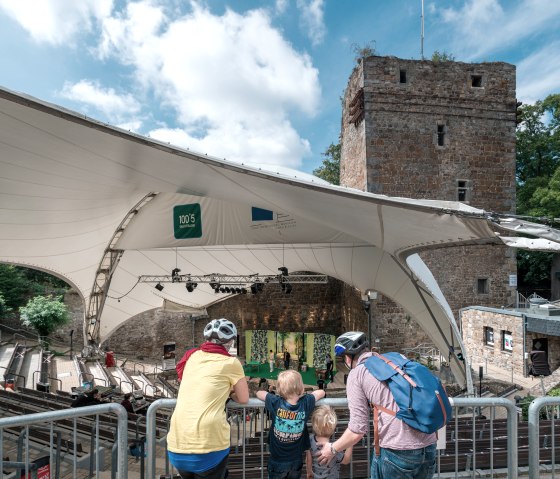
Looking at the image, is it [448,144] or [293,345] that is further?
[293,345]

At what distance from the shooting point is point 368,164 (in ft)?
47.1

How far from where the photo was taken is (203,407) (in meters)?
1.75

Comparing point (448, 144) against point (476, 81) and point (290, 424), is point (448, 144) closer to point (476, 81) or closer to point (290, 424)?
point (476, 81)

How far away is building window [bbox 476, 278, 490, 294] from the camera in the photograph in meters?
15.0

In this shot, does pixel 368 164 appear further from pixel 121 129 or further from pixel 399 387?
pixel 399 387

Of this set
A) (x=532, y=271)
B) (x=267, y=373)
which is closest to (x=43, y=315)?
(x=267, y=373)

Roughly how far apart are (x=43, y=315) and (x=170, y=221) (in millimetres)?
7676

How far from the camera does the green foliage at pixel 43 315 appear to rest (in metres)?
12.9

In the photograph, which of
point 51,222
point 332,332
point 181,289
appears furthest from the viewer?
point 332,332

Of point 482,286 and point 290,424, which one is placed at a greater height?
point 290,424

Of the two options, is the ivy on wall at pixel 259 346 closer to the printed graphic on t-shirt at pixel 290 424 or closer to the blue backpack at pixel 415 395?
the printed graphic on t-shirt at pixel 290 424

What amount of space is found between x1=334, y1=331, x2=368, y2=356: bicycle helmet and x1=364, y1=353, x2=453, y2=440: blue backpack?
0.15 m

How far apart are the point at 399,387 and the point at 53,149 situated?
506 centimetres

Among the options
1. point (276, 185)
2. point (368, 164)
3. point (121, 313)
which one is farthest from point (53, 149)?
point (368, 164)
